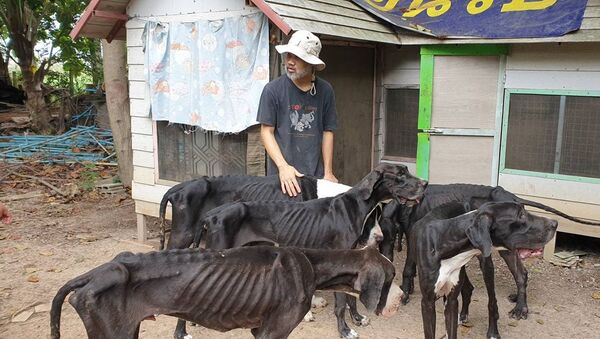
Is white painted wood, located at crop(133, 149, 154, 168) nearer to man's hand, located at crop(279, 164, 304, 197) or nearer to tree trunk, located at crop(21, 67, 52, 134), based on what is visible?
man's hand, located at crop(279, 164, 304, 197)

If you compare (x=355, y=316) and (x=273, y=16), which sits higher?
(x=273, y=16)

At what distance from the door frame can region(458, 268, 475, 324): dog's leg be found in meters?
2.51

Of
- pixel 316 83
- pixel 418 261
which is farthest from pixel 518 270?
pixel 316 83

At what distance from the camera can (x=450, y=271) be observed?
3.85 metres

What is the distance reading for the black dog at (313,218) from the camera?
13.8 ft

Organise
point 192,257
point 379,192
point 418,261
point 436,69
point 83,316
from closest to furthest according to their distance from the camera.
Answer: point 83,316 → point 192,257 → point 418,261 → point 379,192 → point 436,69

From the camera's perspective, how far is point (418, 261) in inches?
155

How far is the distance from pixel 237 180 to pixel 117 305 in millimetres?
2642

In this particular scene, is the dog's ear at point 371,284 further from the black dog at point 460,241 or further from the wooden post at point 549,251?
the wooden post at point 549,251

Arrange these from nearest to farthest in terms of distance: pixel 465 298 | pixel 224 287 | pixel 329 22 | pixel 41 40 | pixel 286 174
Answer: pixel 224 287 → pixel 465 298 → pixel 286 174 → pixel 329 22 → pixel 41 40

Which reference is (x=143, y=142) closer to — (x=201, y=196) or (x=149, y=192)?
(x=149, y=192)

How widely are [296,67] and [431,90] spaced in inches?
114

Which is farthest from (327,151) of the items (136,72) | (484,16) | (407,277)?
(136,72)

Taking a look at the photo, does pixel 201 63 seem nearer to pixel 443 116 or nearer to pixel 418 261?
pixel 443 116
